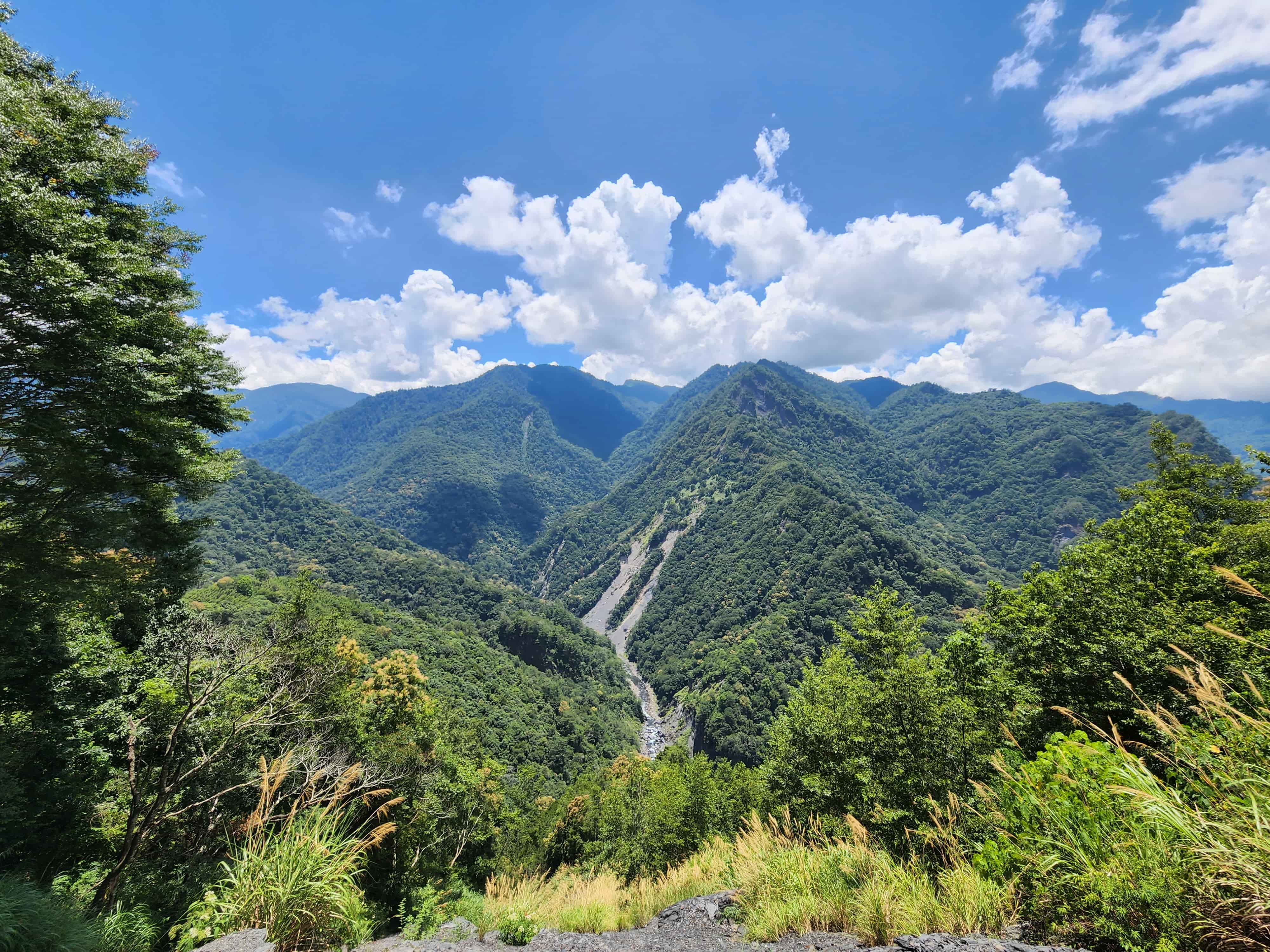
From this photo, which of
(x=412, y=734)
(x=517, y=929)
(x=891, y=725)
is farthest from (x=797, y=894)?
(x=412, y=734)

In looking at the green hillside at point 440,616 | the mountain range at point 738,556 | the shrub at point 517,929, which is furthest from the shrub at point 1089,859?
the mountain range at point 738,556

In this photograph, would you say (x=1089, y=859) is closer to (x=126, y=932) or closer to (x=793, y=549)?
(x=126, y=932)

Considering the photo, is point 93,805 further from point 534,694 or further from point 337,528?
point 337,528

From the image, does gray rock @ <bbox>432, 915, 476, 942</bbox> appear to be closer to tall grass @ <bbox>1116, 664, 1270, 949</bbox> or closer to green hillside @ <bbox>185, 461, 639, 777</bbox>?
tall grass @ <bbox>1116, 664, 1270, 949</bbox>

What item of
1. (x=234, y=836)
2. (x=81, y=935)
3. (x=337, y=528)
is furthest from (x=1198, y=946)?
(x=337, y=528)

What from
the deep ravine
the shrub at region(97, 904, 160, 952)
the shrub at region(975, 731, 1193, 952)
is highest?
the shrub at region(975, 731, 1193, 952)

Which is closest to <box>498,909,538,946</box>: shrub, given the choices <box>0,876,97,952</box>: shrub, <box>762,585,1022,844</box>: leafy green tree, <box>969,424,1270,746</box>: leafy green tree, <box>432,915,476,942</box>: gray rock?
<box>432,915,476,942</box>: gray rock

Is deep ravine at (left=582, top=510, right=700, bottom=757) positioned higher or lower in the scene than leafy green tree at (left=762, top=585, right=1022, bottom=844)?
lower
